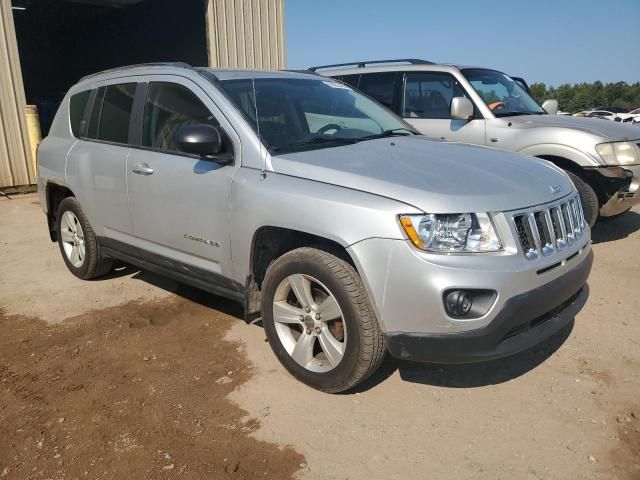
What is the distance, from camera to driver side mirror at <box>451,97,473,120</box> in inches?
231

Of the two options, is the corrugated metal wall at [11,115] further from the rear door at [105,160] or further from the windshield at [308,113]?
the windshield at [308,113]

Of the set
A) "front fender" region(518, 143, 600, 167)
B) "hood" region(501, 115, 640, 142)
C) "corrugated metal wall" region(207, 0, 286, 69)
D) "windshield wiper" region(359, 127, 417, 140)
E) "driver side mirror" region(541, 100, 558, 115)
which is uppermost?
"corrugated metal wall" region(207, 0, 286, 69)

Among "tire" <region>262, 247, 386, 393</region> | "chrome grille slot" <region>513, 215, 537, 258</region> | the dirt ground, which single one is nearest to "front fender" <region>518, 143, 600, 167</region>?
the dirt ground

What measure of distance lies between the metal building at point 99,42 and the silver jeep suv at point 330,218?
235 inches

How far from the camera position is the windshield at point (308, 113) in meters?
3.34

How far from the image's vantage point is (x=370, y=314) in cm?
267

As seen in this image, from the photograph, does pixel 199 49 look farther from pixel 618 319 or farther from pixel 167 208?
pixel 618 319

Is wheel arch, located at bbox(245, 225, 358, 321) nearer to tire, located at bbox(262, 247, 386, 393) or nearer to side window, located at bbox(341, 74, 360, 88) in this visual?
tire, located at bbox(262, 247, 386, 393)

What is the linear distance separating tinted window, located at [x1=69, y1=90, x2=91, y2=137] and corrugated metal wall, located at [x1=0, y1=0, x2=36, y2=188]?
17.4 feet

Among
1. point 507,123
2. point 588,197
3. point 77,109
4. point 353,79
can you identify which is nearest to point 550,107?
point 507,123

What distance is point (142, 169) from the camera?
3805 millimetres

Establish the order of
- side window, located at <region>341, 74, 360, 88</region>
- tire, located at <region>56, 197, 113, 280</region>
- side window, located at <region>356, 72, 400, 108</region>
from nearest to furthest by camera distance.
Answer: tire, located at <region>56, 197, 113, 280</region>
side window, located at <region>356, 72, 400, 108</region>
side window, located at <region>341, 74, 360, 88</region>

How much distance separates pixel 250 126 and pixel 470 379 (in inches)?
77.9

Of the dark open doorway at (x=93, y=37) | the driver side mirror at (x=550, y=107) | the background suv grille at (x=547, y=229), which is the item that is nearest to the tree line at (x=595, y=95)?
the dark open doorway at (x=93, y=37)
